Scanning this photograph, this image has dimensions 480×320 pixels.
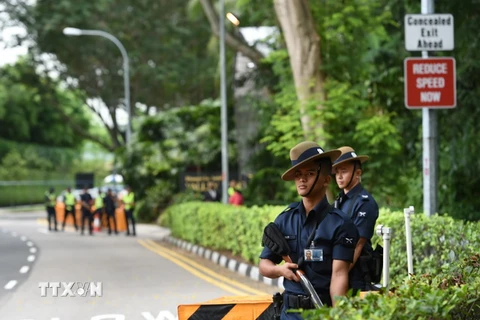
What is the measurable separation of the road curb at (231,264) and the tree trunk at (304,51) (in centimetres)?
324

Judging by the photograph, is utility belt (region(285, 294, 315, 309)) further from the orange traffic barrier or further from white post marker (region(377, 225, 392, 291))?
white post marker (region(377, 225, 392, 291))

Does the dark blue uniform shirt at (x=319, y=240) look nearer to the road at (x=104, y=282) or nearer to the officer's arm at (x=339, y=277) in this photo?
the officer's arm at (x=339, y=277)

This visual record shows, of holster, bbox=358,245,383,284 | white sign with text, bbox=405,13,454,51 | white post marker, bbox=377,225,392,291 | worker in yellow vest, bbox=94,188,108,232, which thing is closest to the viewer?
holster, bbox=358,245,383,284

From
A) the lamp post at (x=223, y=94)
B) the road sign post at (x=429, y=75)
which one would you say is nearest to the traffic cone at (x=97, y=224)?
the lamp post at (x=223, y=94)

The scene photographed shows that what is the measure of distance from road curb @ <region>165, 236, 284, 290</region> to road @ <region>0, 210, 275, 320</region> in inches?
9.5

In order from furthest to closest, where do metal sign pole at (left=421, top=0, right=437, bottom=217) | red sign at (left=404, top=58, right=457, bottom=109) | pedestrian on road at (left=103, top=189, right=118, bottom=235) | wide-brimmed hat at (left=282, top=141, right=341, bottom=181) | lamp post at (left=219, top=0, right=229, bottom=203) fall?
pedestrian on road at (left=103, top=189, right=118, bottom=235) → lamp post at (left=219, top=0, right=229, bottom=203) → metal sign pole at (left=421, top=0, right=437, bottom=217) → red sign at (left=404, top=58, right=457, bottom=109) → wide-brimmed hat at (left=282, top=141, right=341, bottom=181)

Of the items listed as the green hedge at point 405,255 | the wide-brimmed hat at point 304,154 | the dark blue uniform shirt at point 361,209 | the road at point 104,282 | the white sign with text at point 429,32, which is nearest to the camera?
the green hedge at point 405,255

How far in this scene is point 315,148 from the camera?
5852 millimetres

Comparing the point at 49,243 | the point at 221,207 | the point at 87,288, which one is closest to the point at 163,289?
the point at 87,288

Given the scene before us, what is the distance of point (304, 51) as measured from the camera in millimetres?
23047

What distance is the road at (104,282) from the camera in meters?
13.5

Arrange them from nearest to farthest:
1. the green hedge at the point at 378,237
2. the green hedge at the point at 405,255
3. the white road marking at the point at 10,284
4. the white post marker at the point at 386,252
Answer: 1. the green hedge at the point at 405,255
2. the white post marker at the point at 386,252
3. the green hedge at the point at 378,237
4. the white road marking at the point at 10,284

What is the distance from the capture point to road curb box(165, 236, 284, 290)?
17.4 m

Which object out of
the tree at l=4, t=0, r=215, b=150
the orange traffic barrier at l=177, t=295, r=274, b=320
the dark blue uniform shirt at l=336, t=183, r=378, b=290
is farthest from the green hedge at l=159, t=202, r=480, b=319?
the tree at l=4, t=0, r=215, b=150
